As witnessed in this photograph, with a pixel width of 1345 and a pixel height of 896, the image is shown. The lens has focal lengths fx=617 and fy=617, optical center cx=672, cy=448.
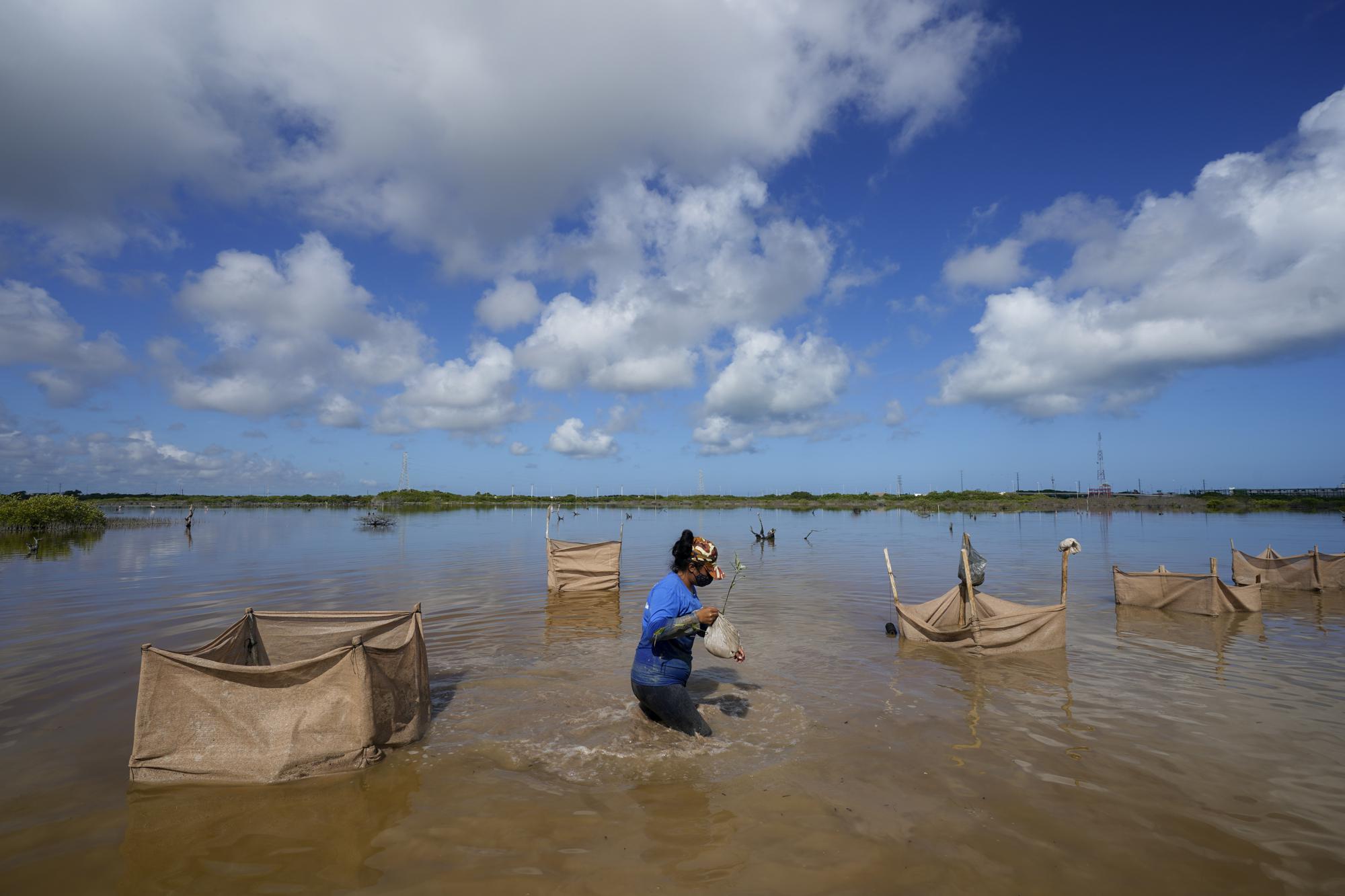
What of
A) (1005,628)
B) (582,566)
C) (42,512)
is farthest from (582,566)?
(42,512)

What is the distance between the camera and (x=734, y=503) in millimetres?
112500

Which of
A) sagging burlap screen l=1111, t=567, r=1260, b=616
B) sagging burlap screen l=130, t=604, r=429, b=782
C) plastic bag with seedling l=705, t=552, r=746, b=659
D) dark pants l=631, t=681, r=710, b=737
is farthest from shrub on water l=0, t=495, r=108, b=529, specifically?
sagging burlap screen l=1111, t=567, r=1260, b=616

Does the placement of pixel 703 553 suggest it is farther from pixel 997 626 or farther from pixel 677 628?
pixel 997 626

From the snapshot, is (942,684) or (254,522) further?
(254,522)

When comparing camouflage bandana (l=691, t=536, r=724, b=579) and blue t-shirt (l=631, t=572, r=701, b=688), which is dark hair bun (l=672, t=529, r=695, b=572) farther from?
blue t-shirt (l=631, t=572, r=701, b=688)

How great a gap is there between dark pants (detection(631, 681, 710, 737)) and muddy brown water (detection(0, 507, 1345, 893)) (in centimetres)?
21

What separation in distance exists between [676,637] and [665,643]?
177 mm

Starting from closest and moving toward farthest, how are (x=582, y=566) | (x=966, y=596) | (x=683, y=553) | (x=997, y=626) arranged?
1. (x=683, y=553)
2. (x=997, y=626)
3. (x=966, y=596)
4. (x=582, y=566)

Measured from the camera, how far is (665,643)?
20.2ft

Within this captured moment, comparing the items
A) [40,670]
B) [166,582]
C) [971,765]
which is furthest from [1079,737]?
[166,582]

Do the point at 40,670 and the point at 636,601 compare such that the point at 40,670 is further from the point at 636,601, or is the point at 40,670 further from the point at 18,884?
the point at 636,601

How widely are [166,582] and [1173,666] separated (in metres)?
23.7

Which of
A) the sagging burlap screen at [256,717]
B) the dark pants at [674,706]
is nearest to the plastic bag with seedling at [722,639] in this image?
the dark pants at [674,706]

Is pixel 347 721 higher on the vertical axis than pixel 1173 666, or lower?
higher
